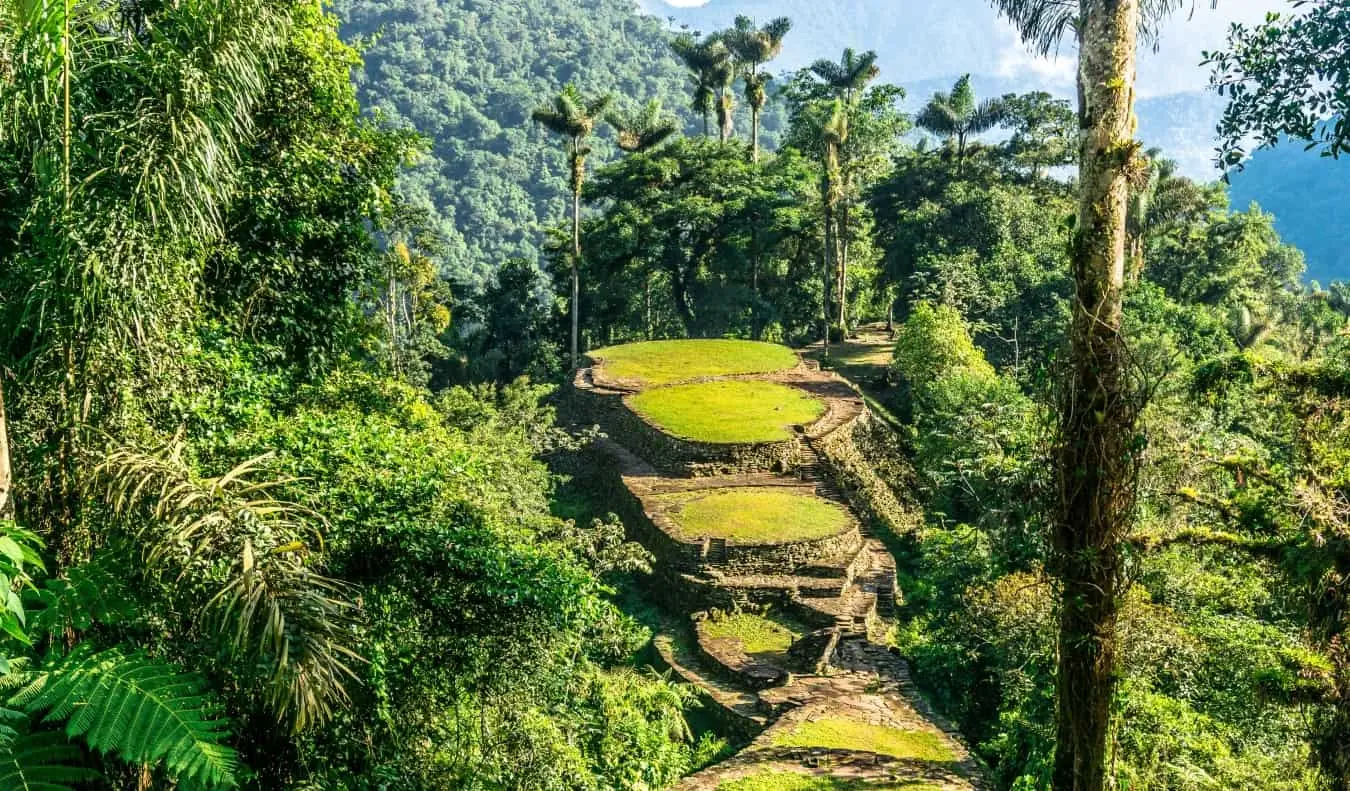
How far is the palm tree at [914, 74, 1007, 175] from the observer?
32812 mm

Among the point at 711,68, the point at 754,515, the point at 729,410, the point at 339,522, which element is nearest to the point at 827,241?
the point at 729,410

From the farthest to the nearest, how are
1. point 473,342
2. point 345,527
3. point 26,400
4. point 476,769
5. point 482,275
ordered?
point 482,275
point 473,342
point 476,769
point 345,527
point 26,400

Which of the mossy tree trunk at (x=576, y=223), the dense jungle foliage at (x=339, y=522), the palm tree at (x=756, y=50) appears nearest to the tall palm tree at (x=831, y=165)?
the mossy tree trunk at (x=576, y=223)

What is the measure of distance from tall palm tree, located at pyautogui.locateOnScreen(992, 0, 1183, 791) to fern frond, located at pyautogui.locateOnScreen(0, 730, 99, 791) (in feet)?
14.5

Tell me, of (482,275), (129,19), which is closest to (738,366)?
(129,19)

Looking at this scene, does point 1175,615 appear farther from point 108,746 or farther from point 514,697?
point 108,746

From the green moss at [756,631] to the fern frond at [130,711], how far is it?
36.4 feet

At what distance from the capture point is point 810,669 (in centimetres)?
1388

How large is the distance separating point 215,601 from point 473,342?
27.7 m

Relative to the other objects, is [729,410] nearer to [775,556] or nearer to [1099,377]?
[775,556]

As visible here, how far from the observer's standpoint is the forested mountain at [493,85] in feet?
198

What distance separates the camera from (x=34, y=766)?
406cm

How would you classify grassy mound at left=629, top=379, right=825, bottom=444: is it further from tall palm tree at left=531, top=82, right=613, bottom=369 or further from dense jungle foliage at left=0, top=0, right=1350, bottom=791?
tall palm tree at left=531, top=82, right=613, bottom=369

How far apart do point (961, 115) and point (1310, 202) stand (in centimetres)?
7684
